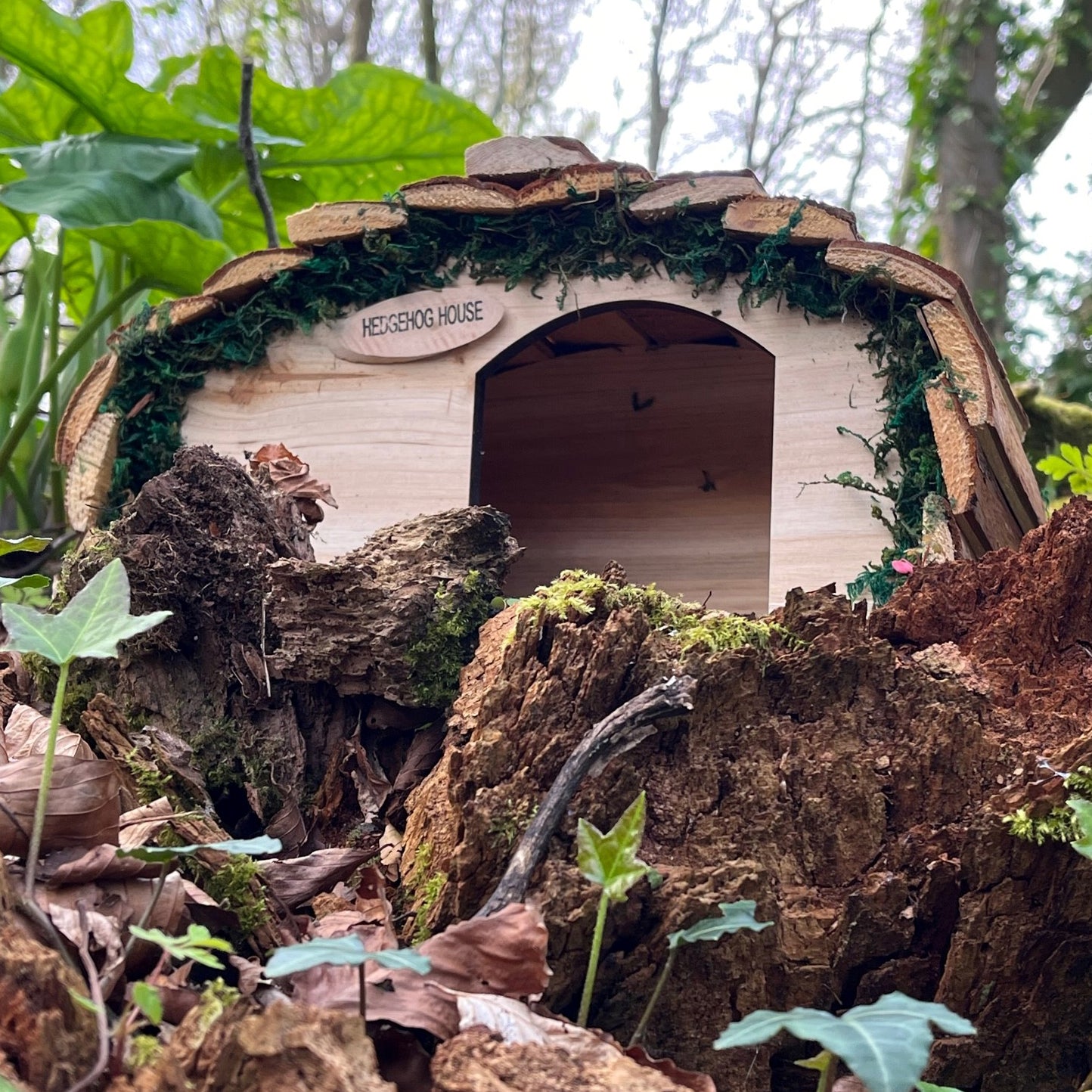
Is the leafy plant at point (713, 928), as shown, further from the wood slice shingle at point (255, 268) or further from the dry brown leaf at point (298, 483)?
the wood slice shingle at point (255, 268)

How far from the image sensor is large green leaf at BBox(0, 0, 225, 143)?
277 centimetres

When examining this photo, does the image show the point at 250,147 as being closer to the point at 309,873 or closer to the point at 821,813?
the point at 309,873

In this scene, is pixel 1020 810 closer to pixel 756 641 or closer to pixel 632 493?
pixel 756 641

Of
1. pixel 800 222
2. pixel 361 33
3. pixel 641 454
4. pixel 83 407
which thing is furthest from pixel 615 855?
pixel 361 33

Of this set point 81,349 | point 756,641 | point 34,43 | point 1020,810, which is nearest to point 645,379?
point 81,349

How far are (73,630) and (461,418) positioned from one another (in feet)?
4.82

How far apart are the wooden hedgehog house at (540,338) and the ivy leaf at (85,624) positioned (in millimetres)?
1349

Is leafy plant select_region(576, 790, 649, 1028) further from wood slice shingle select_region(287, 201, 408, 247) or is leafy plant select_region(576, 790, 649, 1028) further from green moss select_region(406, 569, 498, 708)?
wood slice shingle select_region(287, 201, 408, 247)

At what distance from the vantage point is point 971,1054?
1.04 m

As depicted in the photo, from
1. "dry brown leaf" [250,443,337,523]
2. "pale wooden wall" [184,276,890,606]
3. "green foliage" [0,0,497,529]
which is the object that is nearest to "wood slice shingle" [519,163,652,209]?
"pale wooden wall" [184,276,890,606]

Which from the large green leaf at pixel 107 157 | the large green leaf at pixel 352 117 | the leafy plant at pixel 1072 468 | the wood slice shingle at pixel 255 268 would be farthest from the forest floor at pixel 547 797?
the large green leaf at pixel 352 117

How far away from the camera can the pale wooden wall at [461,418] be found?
2082mm

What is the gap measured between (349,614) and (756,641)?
1.66ft

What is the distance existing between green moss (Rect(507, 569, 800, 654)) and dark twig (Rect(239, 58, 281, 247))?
209 centimetres
